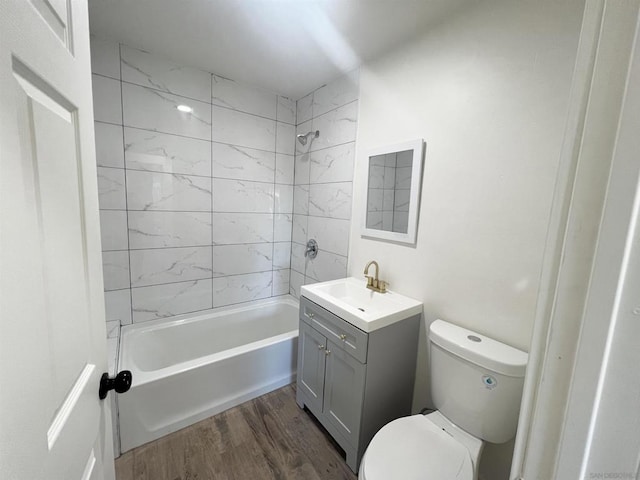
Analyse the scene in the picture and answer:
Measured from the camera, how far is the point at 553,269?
13.4 inches

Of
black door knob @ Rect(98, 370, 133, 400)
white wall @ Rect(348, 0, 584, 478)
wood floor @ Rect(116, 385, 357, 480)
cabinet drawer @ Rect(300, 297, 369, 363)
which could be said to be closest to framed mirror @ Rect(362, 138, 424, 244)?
white wall @ Rect(348, 0, 584, 478)

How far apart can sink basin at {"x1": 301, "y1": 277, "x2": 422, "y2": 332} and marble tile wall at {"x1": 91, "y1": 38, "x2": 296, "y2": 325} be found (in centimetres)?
60

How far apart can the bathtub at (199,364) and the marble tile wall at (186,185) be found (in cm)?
16

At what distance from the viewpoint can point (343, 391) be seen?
1.46m

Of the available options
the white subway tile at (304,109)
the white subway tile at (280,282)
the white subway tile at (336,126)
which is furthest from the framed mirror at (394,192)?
the white subway tile at (280,282)

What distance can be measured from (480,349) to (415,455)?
20.2 inches

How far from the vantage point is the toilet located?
1017mm

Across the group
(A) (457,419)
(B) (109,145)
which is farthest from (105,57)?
(A) (457,419)

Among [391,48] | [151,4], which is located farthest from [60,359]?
[391,48]

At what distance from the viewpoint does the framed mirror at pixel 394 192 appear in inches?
62.0

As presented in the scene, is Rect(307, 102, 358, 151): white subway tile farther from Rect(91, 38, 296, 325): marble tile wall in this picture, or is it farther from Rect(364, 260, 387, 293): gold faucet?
Rect(364, 260, 387, 293): gold faucet

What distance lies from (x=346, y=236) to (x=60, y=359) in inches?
69.6

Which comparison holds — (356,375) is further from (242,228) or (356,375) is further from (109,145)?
(109,145)

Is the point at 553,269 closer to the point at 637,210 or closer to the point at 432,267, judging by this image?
the point at 637,210
